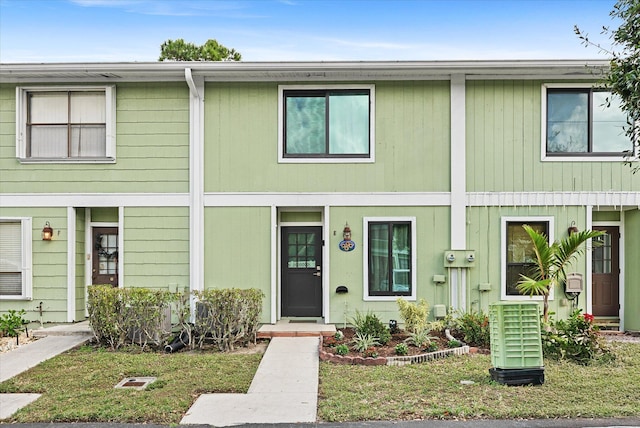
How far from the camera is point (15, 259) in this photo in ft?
33.2

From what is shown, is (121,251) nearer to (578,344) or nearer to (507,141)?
(507,141)

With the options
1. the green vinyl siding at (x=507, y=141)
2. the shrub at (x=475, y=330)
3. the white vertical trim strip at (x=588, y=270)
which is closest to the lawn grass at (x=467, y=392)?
the shrub at (x=475, y=330)

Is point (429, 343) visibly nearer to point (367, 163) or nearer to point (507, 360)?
point (507, 360)

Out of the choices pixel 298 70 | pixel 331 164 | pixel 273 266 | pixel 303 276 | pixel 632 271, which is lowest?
pixel 303 276

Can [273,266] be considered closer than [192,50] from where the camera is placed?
Yes

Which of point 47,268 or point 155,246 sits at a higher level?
point 155,246

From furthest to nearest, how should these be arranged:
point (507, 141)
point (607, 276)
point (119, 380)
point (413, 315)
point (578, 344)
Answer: point (607, 276) → point (507, 141) → point (413, 315) → point (578, 344) → point (119, 380)

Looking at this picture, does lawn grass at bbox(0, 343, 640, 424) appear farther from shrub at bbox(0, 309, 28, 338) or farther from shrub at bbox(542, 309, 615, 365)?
shrub at bbox(0, 309, 28, 338)

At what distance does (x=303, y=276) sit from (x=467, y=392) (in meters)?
4.98

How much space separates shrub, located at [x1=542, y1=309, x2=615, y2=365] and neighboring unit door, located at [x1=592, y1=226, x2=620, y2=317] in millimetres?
3298

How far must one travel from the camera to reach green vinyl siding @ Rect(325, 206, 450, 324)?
1001cm

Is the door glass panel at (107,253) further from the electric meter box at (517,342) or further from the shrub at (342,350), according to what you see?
the electric meter box at (517,342)

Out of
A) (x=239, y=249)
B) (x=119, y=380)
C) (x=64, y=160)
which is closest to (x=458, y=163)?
(x=239, y=249)

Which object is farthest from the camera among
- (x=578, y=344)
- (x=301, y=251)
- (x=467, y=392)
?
(x=301, y=251)
